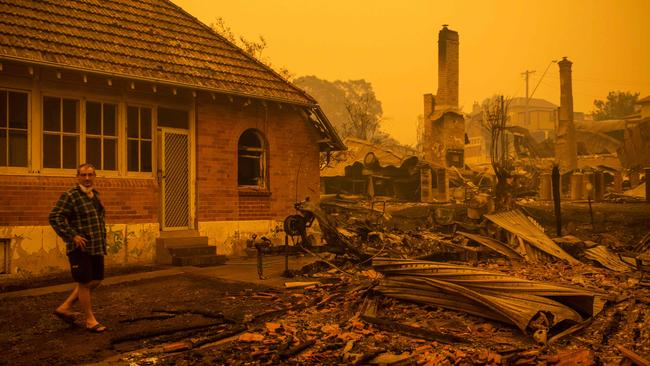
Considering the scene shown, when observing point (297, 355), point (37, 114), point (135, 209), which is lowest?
point (297, 355)

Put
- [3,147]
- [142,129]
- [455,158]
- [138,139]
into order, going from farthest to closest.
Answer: [455,158] → [142,129] → [138,139] → [3,147]

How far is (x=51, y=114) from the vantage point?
988cm

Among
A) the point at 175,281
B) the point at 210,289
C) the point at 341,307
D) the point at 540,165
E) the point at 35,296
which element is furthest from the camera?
the point at 540,165

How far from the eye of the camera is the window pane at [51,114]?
32.2ft

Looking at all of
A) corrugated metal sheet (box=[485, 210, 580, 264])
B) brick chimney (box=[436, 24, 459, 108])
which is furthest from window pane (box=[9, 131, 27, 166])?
brick chimney (box=[436, 24, 459, 108])

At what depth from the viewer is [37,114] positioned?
9.59 metres

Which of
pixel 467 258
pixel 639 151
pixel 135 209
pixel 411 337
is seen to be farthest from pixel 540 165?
pixel 411 337

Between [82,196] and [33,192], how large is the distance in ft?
15.3

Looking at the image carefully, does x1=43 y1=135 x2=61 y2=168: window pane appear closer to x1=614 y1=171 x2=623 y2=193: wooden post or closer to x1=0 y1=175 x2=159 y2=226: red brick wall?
x1=0 y1=175 x2=159 y2=226: red brick wall

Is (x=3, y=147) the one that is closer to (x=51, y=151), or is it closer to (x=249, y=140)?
(x=51, y=151)

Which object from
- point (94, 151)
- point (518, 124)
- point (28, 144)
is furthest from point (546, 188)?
point (518, 124)

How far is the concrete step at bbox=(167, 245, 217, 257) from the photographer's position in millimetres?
10711

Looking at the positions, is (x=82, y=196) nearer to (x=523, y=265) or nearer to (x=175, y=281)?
(x=175, y=281)

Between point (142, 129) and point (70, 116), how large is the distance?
144 centimetres
